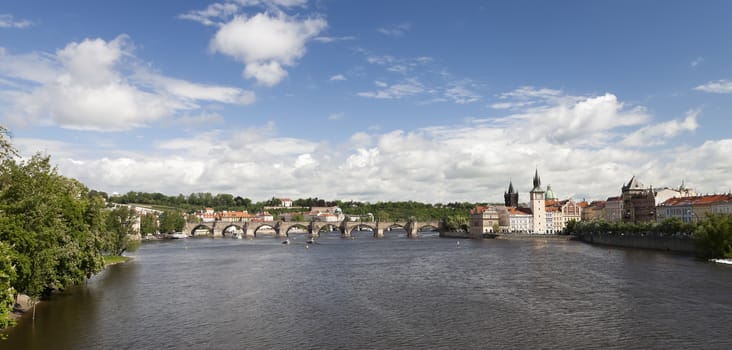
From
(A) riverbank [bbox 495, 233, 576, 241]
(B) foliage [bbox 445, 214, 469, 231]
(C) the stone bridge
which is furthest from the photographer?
(B) foliage [bbox 445, 214, 469, 231]

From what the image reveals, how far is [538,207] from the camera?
17188 centimetres

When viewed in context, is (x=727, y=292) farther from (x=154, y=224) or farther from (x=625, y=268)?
(x=154, y=224)

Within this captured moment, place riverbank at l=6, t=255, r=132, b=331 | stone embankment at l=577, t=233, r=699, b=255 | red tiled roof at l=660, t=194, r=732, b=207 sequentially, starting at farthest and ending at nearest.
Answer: red tiled roof at l=660, t=194, r=732, b=207 < stone embankment at l=577, t=233, r=699, b=255 < riverbank at l=6, t=255, r=132, b=331

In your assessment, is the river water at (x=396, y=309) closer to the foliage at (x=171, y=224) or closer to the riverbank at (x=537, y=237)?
the riverbank at (x=537, y=237)

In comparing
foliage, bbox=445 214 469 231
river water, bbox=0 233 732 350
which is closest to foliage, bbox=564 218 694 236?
river water, bbox=0 233 732 350

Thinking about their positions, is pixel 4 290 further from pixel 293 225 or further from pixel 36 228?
pixel 293 225

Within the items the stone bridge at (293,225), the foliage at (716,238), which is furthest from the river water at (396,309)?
the stone bridge at (293,225)

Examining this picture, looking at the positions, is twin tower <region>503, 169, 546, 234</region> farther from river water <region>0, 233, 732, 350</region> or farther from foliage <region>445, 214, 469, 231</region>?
river water <region>0, 233, 732, 350</region>

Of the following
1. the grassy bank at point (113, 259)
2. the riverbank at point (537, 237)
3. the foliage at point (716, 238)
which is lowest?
the grassy bank at point (113, 259)

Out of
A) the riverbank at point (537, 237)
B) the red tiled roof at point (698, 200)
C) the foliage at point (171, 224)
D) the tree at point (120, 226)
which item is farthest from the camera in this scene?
the foliage at point (171, 224)

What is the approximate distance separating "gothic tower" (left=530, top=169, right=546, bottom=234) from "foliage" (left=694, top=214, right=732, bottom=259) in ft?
322

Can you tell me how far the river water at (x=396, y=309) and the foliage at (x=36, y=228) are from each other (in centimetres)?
274

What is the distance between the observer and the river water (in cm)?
3056

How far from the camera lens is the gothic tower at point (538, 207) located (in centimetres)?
17075
